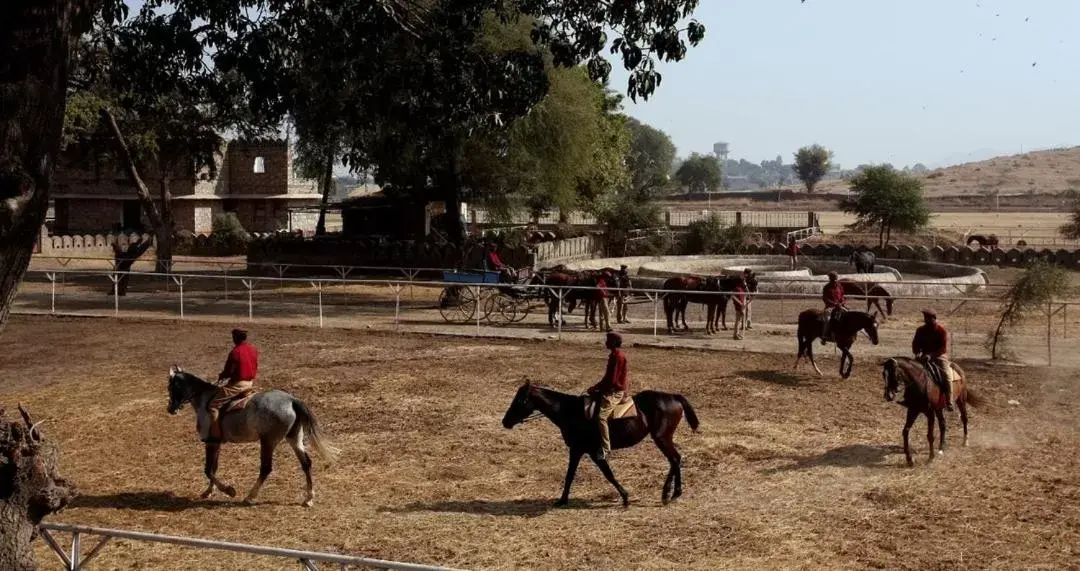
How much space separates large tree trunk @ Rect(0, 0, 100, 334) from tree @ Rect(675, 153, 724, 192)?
185201mm

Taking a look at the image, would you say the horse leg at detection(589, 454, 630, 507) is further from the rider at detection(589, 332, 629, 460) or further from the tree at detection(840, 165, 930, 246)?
the tree at detection(840, 165, 930, 246)

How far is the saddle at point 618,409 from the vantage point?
1227 cm

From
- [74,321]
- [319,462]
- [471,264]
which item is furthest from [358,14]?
[471,264]

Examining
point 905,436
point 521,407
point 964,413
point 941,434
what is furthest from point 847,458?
point 521,407

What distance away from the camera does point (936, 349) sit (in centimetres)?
1527

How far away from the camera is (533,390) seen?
12.4 meters

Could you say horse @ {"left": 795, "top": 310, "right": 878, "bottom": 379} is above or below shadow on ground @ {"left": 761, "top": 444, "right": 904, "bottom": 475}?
above

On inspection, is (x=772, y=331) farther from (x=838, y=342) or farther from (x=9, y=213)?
(x=9, y=213)

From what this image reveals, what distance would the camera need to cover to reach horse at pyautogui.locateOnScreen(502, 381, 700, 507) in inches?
484

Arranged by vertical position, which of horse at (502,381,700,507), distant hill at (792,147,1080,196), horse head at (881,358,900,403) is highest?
distant hill at (792,147,1080,196)

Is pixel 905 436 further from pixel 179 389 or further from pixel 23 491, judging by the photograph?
pixel 23 491

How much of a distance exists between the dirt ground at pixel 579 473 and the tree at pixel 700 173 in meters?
171

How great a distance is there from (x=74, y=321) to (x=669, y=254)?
30.3m

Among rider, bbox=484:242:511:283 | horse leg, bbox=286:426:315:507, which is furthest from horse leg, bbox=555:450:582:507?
rider, bbox=484:242:511:283
